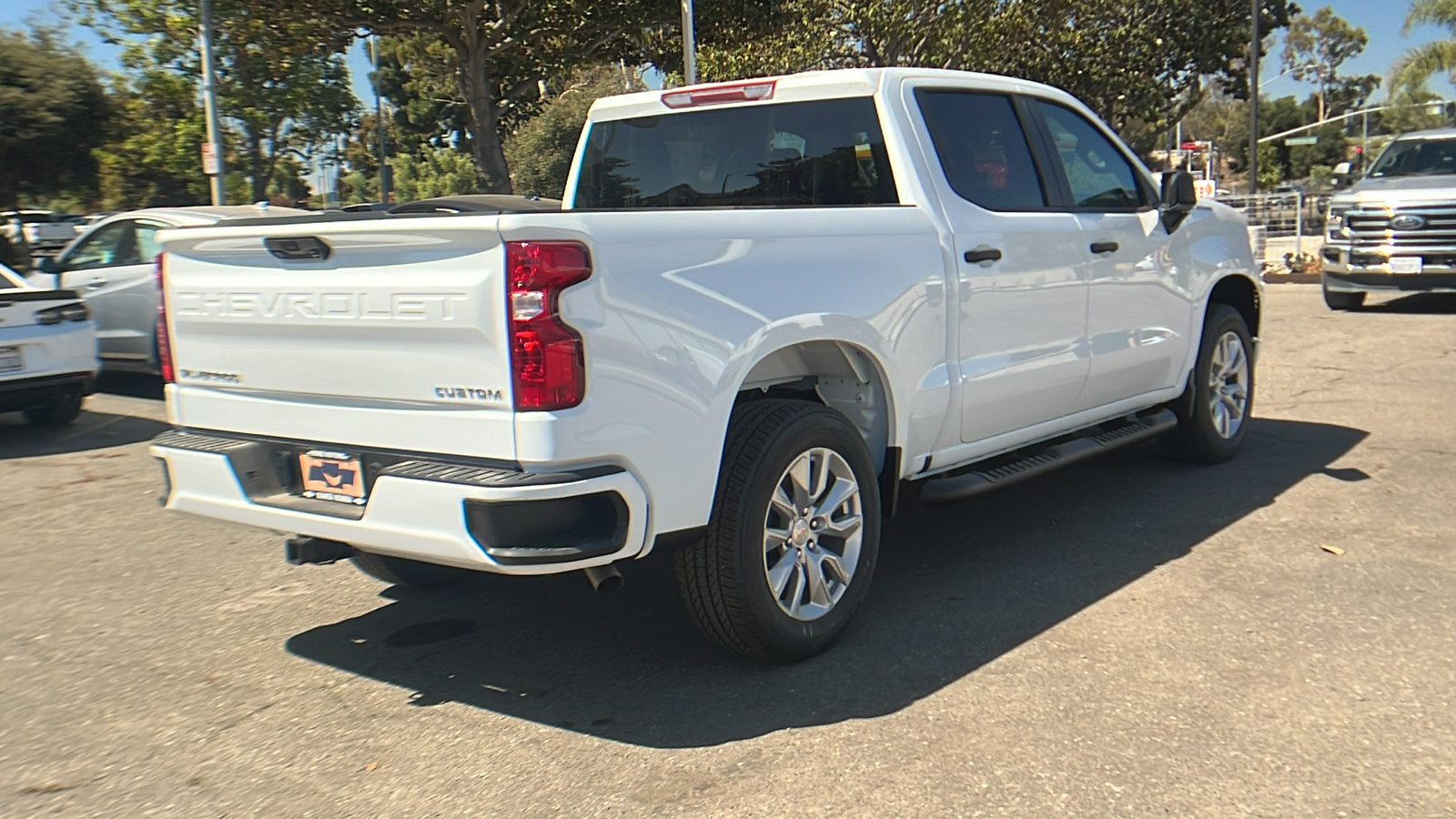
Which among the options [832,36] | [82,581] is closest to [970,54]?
[832,36]

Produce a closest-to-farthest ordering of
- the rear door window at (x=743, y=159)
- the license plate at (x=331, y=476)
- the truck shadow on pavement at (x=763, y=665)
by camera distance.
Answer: the license plate at (x=331, y=476), the truck shadow on pavement at (x=763, y=665), the rear door window at (x=743, y=159)

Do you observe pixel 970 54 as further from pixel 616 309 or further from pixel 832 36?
pixel 616 309

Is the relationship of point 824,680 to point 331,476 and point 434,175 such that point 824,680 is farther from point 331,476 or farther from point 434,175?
point 434,175

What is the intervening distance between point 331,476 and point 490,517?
70 centimetres

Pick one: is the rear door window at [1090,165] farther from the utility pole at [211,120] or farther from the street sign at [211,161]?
the street sign at [211,161]

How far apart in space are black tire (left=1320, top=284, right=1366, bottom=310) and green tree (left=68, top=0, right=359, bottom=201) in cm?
Answer: 1558

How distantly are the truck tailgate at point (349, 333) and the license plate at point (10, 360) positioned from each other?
209 inches

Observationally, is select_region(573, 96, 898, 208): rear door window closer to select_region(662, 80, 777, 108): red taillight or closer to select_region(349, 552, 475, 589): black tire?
select_region(662, 80, 777, 108): red taillight

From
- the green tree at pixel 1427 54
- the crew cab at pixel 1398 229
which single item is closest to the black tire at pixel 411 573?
the crew cab at pixel 1398 229

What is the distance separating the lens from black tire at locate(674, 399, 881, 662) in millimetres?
3844

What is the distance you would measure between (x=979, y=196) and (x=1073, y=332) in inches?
31.5

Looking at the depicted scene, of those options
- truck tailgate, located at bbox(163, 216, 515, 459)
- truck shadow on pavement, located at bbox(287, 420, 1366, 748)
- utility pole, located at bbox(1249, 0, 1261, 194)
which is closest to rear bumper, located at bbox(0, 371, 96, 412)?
truck shadow on pavement, located at bbox(287, 420, 1366, 748)

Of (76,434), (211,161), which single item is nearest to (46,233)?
(211,161)

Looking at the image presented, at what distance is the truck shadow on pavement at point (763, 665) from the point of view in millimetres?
3904
